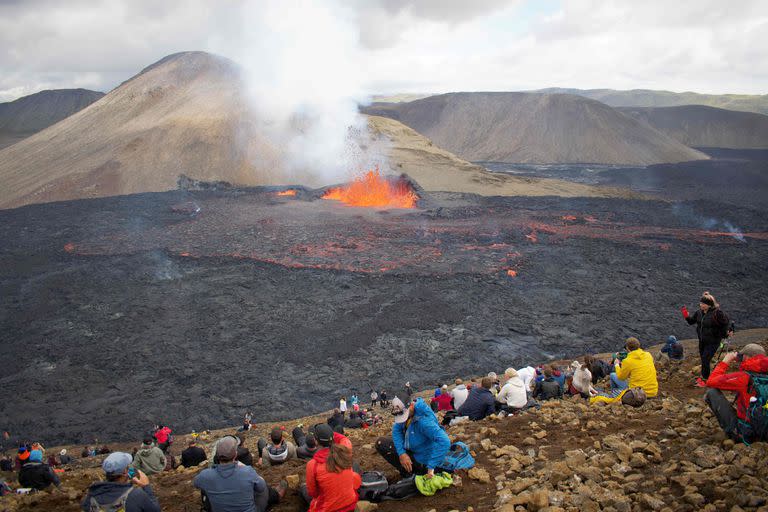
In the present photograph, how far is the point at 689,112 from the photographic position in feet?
401

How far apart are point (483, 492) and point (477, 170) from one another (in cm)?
5238

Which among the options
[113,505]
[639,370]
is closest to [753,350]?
[639,370]

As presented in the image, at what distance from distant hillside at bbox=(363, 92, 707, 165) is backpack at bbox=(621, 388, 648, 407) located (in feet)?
289

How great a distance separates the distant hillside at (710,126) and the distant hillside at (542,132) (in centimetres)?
2468

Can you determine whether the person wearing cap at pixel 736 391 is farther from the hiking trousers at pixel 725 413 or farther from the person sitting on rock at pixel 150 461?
the person sitting on rock at pixel 150 461

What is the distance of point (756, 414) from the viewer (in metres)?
4.71

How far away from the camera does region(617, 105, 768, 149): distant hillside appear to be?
111125 millimetres

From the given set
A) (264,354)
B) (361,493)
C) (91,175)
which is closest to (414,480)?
(361,493)

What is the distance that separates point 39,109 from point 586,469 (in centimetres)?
17890

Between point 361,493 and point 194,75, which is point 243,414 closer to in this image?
point 361,493

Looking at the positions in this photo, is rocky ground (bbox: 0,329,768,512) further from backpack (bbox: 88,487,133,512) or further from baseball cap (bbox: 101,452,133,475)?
baseball cap (bbox: 101,452,133,475)

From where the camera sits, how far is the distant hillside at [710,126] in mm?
111125

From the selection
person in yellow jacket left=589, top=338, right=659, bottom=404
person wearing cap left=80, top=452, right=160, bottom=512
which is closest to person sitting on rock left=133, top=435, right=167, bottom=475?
person wearing cap left=80, top=452, right=160, bottom=512

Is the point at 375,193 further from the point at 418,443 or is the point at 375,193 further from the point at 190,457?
the point at 418,443
